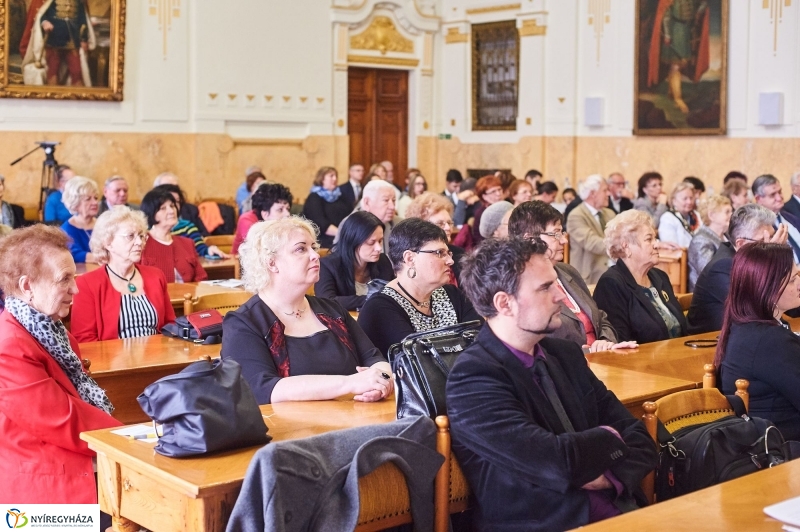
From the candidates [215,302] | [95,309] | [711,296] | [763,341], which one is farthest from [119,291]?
[711,296]

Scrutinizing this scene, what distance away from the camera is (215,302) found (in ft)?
19.1

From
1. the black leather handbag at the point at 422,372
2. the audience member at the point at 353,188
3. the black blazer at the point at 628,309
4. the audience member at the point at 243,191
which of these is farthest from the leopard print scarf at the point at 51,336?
the audience member at the point at 243,191

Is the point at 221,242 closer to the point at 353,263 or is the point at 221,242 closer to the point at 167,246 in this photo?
the point at 167,246

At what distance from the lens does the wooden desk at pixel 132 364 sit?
15.0 feet

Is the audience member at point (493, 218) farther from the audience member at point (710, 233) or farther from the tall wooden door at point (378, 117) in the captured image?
the tall wooden door at point (378, 117)

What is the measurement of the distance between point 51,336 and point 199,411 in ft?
3.50

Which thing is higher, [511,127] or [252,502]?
[511,127]

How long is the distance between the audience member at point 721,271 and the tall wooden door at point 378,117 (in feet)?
32.3

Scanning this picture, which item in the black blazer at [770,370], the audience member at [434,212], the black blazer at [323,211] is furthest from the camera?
the black blazer at [323,211]

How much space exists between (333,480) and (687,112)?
11.7 m

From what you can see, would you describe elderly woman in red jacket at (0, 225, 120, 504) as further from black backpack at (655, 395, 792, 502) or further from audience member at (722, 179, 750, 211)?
audience member at (722, 179, 750, 211)

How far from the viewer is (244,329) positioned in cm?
381

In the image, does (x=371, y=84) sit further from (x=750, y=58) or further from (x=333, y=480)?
(x=333, y=480)

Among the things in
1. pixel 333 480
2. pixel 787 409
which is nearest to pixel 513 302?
pixel 333 480
